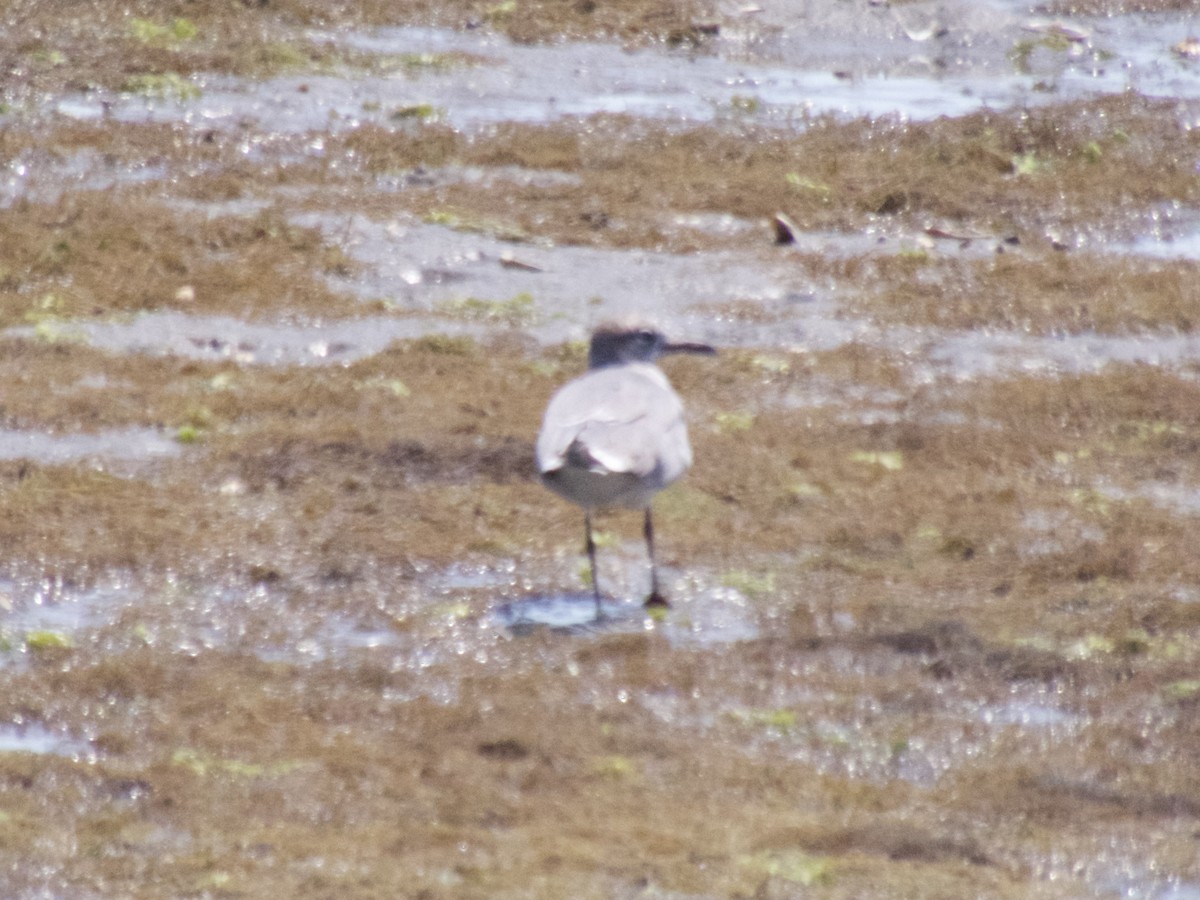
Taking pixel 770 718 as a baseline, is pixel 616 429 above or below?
above

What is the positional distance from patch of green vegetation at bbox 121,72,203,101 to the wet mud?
31 millimetres

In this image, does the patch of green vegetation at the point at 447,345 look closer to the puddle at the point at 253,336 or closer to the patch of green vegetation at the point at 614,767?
the puddle at the point at 253,336

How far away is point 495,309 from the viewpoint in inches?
432

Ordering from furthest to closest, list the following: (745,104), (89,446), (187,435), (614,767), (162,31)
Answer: (162,31)
(745,104)
(187,435)
(89,446)
(614,767)

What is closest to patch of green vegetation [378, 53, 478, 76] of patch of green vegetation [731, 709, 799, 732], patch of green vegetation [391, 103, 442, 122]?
patch of green vegetation [391, 103, 442, 122]

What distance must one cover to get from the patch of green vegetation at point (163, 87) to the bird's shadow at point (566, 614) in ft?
21.2

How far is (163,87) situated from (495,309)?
3.71m

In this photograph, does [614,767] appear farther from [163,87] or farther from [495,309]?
[163,87]

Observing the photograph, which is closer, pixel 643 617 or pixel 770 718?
pixel 770 718

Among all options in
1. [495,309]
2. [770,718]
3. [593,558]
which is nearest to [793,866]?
[770,718]

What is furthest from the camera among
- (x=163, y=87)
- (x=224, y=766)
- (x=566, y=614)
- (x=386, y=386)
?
(x=163, y=87)

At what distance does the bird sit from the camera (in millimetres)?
7902

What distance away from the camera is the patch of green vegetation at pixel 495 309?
1088 centimetres

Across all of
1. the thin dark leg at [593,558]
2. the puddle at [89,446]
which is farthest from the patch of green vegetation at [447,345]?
the thin dark leg at [593,558]
